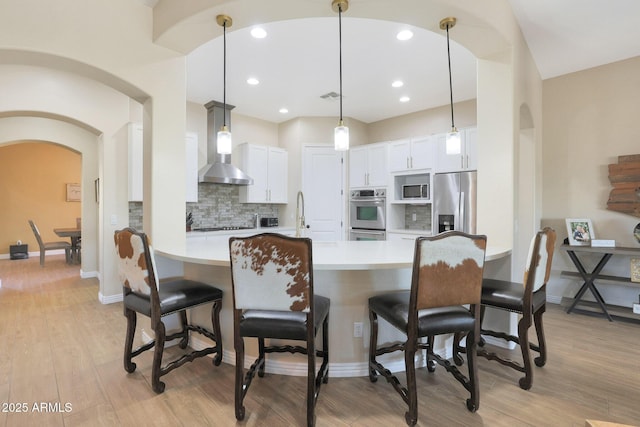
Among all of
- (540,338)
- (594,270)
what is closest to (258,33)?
Result: (540,338)

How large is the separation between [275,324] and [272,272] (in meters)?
0.30

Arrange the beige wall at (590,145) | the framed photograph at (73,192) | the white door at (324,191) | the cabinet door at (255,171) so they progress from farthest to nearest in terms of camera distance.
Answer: the framed photograph at (73,192) < the white door at (324,191) < the cabinet door at (255,171) < the beige wall at (590,145)

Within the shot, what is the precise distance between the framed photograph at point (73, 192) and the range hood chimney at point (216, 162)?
5.84m

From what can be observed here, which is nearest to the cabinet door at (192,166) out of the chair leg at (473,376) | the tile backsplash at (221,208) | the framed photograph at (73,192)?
the tile backsplash at (221,208)

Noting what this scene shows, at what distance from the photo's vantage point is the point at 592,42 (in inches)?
129

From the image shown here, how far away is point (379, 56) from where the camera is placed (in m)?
3.56

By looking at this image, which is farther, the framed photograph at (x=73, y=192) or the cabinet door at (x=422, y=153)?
the framed photograph at (x=73, y=192)

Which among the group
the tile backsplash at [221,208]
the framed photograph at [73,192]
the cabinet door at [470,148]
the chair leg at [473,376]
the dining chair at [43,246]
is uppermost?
the cabinet door at [470,148]

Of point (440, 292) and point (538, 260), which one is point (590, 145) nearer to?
point (538, 260)

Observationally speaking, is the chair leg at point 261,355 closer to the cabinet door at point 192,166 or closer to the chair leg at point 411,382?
the chair leg at point 411,382

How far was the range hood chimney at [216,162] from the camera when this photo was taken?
4.75 m

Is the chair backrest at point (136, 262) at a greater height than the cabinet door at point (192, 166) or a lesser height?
lesser

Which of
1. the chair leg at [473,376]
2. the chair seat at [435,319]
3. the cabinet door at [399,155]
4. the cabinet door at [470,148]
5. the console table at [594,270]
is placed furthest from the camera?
the cabinet door at [399,155]

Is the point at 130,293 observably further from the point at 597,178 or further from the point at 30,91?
the point at 597,178
